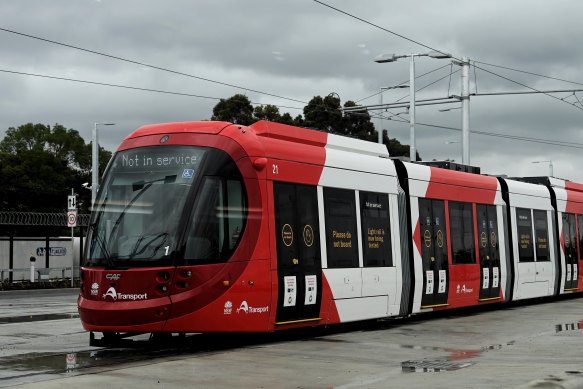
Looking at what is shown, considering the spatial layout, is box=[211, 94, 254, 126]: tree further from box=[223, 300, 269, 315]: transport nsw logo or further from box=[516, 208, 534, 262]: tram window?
box=[223, 300, 269, 315]: transport nsw logo

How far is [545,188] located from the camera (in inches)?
999

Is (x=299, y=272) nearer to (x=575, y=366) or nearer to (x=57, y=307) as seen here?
(x=575, y=366)

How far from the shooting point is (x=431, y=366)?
11.2 m

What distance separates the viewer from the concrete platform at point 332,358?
971 cm

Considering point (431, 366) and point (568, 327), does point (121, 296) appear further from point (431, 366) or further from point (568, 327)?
point (568, 327)

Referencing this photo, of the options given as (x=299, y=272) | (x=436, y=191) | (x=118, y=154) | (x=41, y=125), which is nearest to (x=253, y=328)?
(x=299, y=272)

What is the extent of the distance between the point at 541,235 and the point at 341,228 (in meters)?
10.9

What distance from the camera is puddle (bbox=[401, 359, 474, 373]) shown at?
1077 centimetres

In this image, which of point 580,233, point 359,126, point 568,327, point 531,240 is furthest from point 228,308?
point 359,126

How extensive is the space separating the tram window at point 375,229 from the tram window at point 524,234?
7.36 metres

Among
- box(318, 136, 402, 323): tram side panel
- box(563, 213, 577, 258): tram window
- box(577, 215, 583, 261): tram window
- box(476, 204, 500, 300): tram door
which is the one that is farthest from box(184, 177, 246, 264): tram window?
box(577, 215, 583, 261): tram window

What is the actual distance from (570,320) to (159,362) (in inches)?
410

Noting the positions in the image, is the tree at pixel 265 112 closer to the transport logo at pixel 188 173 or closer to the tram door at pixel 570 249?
the tram door at pixel 570 249

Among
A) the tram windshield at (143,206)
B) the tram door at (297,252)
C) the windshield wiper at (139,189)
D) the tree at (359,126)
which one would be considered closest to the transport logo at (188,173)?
the tram windshield at (143,206)
